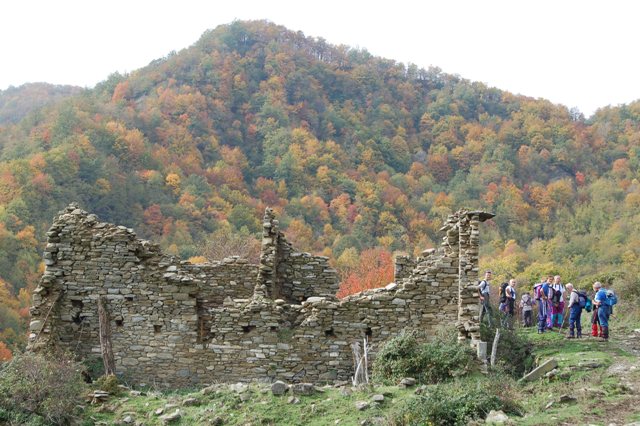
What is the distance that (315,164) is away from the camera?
81562mm

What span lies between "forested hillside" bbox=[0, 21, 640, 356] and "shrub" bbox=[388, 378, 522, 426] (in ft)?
124

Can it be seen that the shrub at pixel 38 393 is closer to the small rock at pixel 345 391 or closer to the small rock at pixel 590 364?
the small rock at pixel 345 391

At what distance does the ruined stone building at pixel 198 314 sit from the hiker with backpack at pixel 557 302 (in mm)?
4299

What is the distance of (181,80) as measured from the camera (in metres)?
97.0

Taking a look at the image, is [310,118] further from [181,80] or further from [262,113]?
[181,80]

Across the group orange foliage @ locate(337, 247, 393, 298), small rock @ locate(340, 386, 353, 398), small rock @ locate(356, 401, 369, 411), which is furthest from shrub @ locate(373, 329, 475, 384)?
orange foliage @ locate(337, 247, 393, 298)

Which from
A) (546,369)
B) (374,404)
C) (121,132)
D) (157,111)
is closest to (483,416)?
(374,404)

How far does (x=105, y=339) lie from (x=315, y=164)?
6708 centimetres

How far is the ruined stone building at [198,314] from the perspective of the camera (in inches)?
583

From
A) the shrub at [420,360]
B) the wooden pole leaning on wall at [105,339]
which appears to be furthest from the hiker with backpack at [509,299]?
the wooden pole leaning on wall at [105,339]

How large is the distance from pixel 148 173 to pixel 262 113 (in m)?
25.2

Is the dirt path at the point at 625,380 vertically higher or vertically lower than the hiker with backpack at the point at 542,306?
lower

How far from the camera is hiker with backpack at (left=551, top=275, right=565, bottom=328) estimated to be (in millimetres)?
18531

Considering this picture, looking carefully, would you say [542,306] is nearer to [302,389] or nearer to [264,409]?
[302,389]
